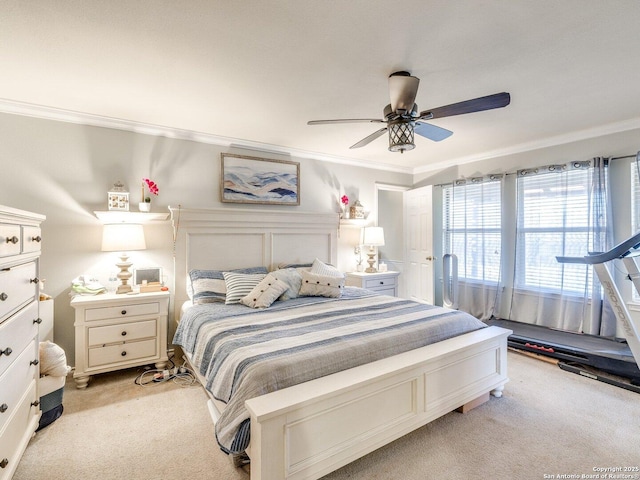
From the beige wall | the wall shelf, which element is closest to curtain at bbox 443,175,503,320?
the beige wall

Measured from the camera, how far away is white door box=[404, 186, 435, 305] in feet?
15.6

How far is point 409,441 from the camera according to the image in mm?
1987

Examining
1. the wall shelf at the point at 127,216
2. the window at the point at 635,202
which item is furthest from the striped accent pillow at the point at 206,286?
the window at the point at 635,202

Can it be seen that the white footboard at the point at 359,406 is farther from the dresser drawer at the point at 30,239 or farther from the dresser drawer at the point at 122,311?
the dresser drawer at the point at 122,311

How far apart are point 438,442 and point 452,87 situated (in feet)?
8.18

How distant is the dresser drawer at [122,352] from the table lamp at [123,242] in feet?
1.65

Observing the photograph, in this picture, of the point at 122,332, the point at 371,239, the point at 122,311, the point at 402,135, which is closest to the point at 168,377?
the point at 122,332

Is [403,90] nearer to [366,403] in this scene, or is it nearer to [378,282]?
[366,403]

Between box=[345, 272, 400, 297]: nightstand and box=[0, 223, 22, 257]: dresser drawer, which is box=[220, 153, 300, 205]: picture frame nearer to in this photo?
box=[345, 272, 400, 297]: nightstand

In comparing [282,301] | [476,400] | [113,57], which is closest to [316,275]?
[282,301]

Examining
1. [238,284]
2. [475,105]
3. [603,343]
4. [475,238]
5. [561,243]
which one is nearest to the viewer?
[475,105]

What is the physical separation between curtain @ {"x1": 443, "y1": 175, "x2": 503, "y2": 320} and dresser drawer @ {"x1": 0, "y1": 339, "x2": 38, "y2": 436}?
462 cm

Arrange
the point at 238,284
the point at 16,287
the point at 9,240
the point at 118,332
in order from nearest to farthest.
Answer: the point at 9,240
the point at 16,287
the point at 118,332
the point at 238,284

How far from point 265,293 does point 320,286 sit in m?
0.62
